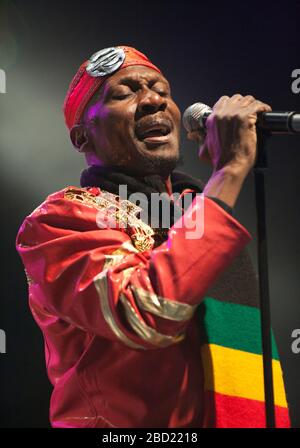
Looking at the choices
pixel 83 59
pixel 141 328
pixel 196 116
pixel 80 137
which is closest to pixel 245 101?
pixel 196 116

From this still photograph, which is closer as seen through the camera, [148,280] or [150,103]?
[148,280]

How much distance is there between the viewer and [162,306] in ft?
4.16

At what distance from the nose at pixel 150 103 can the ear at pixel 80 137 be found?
21 cm

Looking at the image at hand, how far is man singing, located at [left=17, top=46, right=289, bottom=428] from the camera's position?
1292mm

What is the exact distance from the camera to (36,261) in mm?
1474

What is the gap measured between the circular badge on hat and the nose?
0.48 ft

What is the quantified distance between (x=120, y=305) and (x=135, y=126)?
0.59 m

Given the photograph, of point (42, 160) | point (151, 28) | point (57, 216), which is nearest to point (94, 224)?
point (57, 216)

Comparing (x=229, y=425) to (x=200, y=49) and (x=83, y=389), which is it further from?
(x=200, y=49)

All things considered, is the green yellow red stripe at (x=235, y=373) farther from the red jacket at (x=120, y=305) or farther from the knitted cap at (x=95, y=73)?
the knitted cap at (x=95, y=73)

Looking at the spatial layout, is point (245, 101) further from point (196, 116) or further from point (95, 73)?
point (95, 73)

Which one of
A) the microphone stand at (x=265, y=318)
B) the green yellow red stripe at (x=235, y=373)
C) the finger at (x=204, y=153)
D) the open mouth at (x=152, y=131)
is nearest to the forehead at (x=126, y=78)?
the open mouth at (x=152, y=131)

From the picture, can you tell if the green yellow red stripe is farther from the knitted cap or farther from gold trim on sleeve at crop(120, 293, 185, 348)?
the knitted cap

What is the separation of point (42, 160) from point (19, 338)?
2.59 ft
